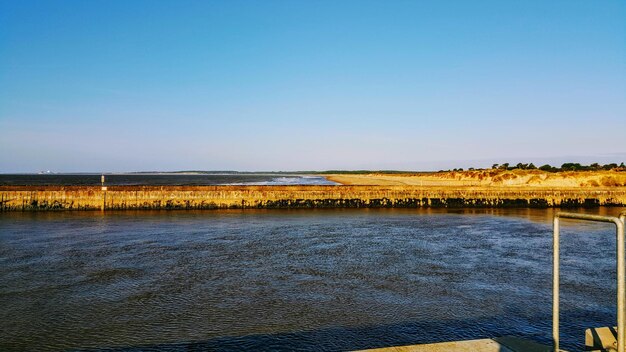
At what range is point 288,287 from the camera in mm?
12836

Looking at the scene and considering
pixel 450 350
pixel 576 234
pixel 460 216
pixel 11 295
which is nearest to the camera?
pixel 450 350

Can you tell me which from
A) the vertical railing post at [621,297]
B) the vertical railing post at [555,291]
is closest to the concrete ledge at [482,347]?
the vertical railing post at [555,291]

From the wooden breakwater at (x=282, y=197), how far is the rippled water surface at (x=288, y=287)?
12381mm

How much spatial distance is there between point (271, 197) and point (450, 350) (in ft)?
111

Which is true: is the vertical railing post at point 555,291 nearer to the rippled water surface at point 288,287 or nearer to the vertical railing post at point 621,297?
the vertical railing post at point 621,297

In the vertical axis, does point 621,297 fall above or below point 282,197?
above

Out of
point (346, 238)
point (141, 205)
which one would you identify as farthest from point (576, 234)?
point (141, 205)

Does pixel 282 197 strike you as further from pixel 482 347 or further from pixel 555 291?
pixel 555 291

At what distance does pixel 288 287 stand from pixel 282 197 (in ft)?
88.4

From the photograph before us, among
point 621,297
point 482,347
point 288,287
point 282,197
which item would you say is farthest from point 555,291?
point 282,197

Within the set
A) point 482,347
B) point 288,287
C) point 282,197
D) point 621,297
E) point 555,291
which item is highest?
point 621,297

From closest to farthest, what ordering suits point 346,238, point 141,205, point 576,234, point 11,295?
point 11,295
point 346,238
point 576,234
point 141,205

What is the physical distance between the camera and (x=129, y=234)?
23.5 metres

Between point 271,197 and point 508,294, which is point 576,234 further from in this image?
point 271,197
